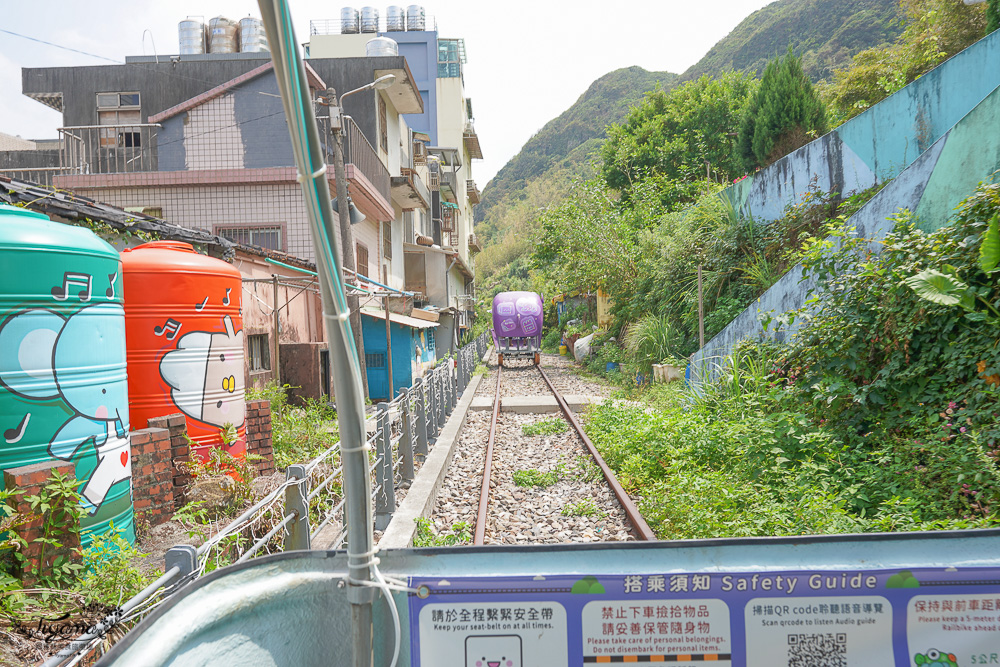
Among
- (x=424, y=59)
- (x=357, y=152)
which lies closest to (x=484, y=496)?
(x=357, y=152)

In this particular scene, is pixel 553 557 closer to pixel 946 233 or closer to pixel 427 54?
pixel 946 233

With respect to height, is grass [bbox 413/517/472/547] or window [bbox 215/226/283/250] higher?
window [bbox 215/226/283/250]

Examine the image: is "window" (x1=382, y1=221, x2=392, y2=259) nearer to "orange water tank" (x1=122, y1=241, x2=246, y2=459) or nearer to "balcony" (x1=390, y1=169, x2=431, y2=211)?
"balcony" (x1=390, y1=169, x2=431, y2=211)

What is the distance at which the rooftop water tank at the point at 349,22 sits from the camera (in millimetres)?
37906

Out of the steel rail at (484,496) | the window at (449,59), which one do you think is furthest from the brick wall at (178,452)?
the window at (449,59)

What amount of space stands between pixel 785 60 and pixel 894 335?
54.8ft

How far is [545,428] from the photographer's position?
11305mm

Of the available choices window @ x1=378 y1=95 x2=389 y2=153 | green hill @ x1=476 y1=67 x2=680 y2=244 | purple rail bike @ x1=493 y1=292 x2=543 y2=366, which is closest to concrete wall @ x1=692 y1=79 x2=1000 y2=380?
window @ x1=378 y1=95 x2=389 y2=153

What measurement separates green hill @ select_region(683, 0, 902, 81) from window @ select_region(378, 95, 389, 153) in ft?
106

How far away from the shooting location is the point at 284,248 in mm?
14688

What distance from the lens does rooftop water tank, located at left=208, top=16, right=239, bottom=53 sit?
1986 centimetres

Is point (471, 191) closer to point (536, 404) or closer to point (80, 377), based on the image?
point (536, 404)

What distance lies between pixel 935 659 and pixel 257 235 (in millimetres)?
15326

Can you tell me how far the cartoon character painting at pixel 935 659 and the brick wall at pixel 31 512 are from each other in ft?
14.9
